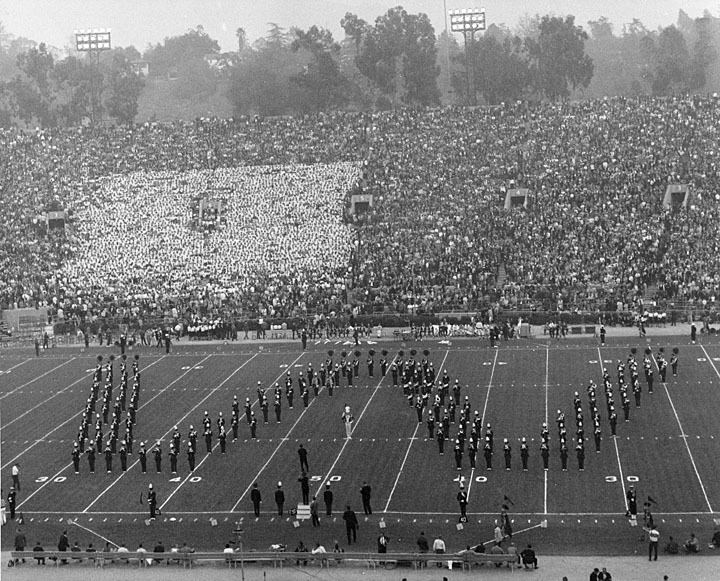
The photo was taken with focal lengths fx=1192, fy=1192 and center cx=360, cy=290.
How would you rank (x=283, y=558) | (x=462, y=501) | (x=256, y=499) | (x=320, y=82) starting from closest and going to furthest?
(x=283, y=558)
(x=462, y=501)
(x=256, y=499)
(x=320, y=82)

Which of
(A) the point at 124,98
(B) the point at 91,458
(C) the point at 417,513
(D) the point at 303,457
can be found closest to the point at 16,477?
(B) the point at 91,458

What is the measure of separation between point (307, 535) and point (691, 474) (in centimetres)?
838

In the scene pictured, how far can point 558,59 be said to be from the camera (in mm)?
76562

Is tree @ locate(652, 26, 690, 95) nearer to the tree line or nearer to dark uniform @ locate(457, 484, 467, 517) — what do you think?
the tree line

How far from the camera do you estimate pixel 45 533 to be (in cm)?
2333

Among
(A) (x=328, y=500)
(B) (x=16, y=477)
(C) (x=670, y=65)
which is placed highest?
(C) (x=670, y=65)

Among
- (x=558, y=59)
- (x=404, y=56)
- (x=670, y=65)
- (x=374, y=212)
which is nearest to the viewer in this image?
(x=374, y=212)

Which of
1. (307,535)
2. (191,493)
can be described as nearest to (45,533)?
(191,493)

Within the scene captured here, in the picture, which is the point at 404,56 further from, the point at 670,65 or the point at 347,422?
the point at 347,422

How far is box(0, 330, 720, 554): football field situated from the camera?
22781 millimetres

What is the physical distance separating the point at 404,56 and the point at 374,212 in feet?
82.0

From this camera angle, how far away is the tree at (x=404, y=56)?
77.9 metres

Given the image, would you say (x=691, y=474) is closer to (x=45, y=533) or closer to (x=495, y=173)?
(x=45, y=533)

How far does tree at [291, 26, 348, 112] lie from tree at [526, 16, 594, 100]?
505 inches
